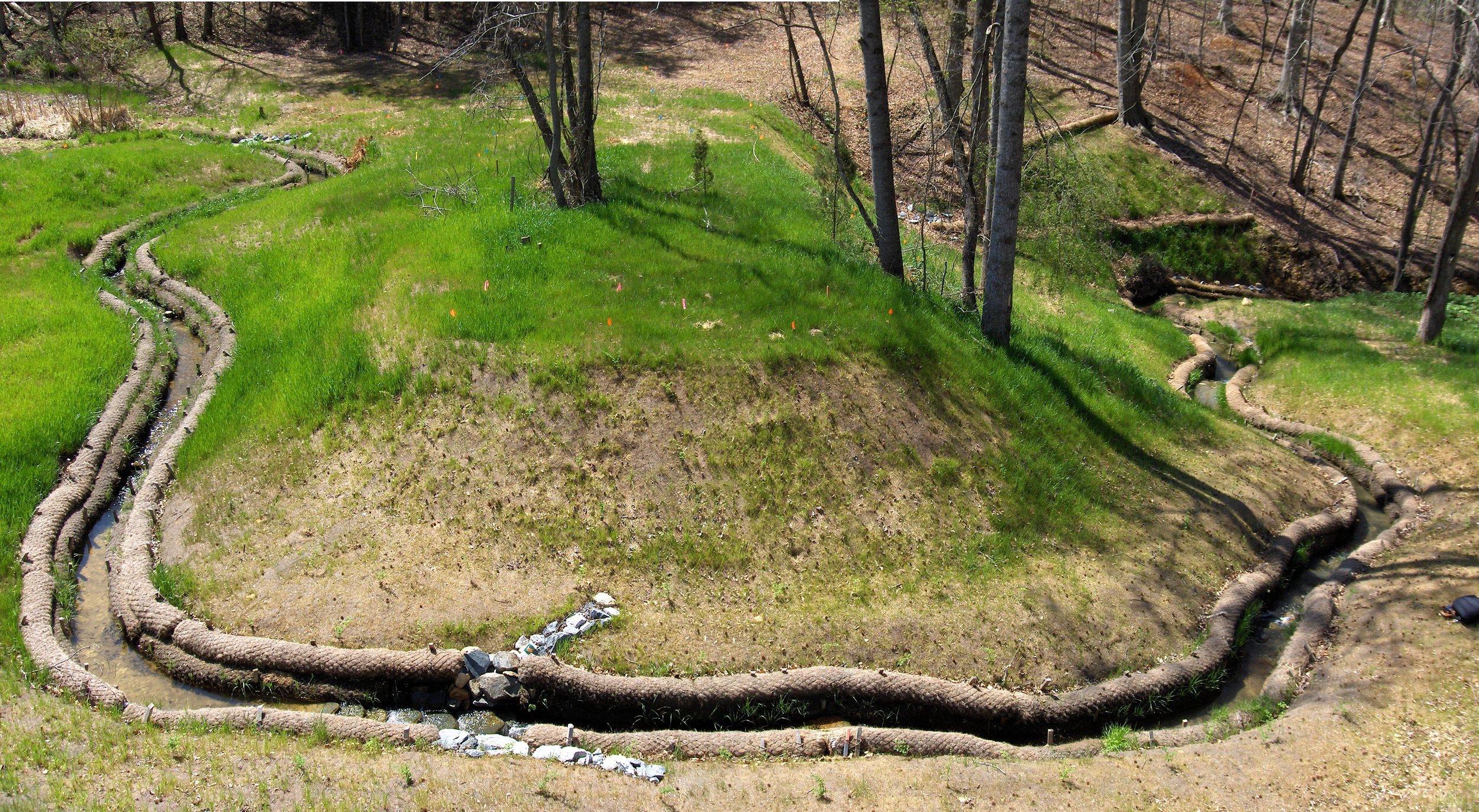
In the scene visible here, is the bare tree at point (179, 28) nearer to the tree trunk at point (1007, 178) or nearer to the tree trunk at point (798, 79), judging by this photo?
the tree trunk at point (798, 79)

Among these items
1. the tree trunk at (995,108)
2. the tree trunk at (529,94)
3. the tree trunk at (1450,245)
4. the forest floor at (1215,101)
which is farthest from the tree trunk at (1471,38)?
the tree trunk at (529,94)

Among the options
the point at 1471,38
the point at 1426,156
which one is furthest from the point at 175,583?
the point at 1471,38

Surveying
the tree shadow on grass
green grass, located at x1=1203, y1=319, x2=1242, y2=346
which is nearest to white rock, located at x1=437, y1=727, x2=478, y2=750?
the tree shadow on grass

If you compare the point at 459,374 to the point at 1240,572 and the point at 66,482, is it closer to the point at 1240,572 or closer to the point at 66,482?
the point at 66,482

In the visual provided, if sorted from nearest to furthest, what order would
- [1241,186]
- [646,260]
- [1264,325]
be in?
[646,260]
[1264,325]
[1241,186]

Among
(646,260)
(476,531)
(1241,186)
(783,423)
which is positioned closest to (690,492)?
(783,423)
